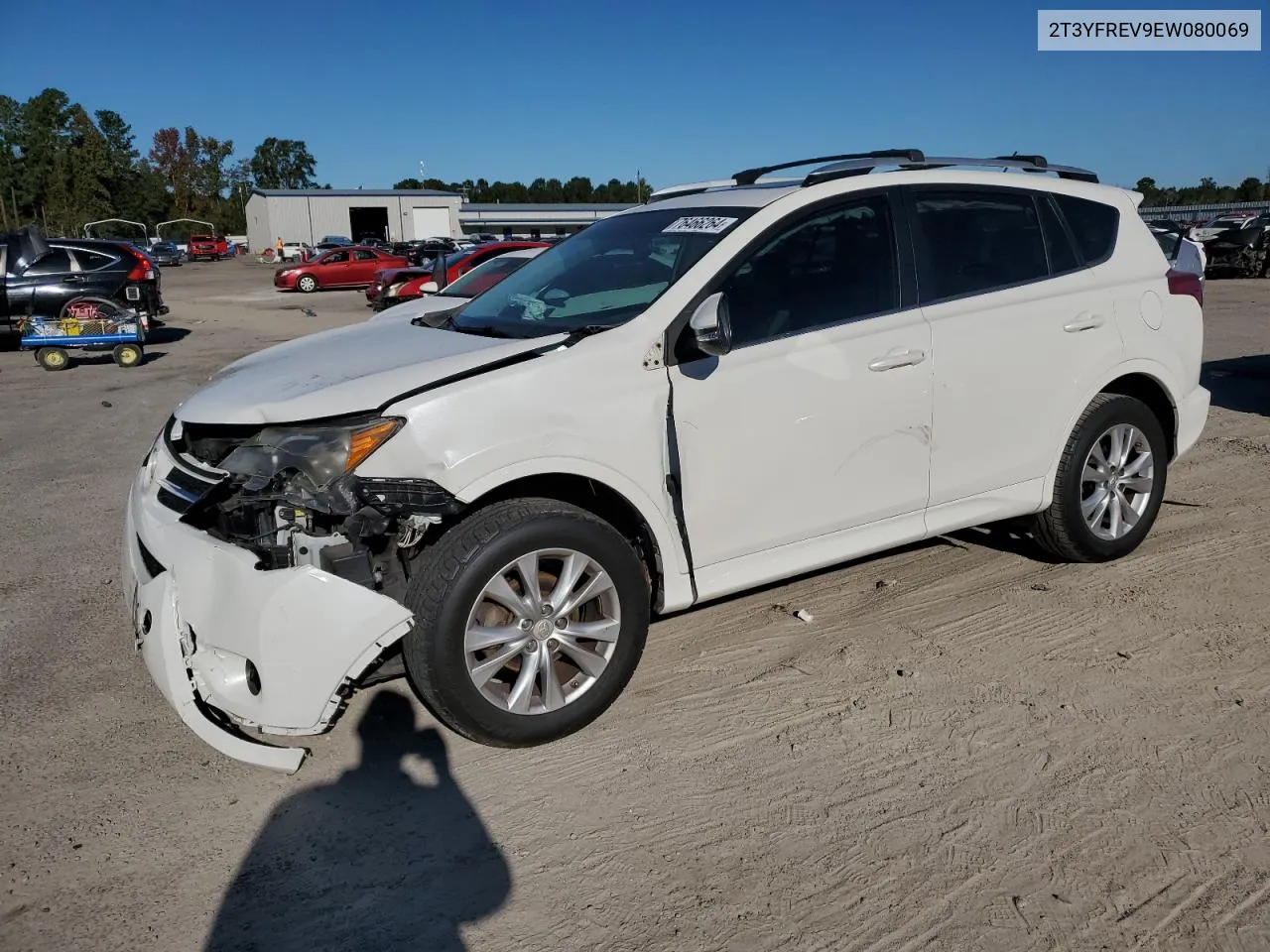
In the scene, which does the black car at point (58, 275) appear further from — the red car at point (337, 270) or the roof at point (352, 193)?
the roof at point (352, 193)

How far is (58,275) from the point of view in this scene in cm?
1501

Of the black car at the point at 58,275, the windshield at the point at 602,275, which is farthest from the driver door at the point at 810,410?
the black car at the point at 58,275

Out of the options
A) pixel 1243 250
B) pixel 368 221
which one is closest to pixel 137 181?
pixel 368 221

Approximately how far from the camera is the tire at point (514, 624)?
3.10 metres

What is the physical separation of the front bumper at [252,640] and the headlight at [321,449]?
294mm

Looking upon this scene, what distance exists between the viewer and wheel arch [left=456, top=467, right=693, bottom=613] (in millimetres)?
3398

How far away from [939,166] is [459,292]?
593 centimetres

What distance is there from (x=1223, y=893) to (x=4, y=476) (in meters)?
7.92

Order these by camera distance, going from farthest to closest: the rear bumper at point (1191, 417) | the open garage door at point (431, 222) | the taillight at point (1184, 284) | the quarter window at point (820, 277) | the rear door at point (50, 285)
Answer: the open garage door at point (431, 222) < the rear door at point (50, 285) < the rear bumper at point (1191, 417) < the taillight at point (1184, 284) < the quarter window at point (820, 277)

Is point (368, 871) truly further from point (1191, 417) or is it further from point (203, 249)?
point (203, 249)

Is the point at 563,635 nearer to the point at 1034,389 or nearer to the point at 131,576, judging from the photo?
the point at 131,576

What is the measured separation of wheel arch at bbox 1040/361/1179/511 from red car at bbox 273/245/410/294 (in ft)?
104

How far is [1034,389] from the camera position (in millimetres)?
4367

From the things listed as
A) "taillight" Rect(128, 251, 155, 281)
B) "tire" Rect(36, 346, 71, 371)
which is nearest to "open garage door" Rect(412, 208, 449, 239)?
"taillight" Rect(128, 251, 155, 281)
